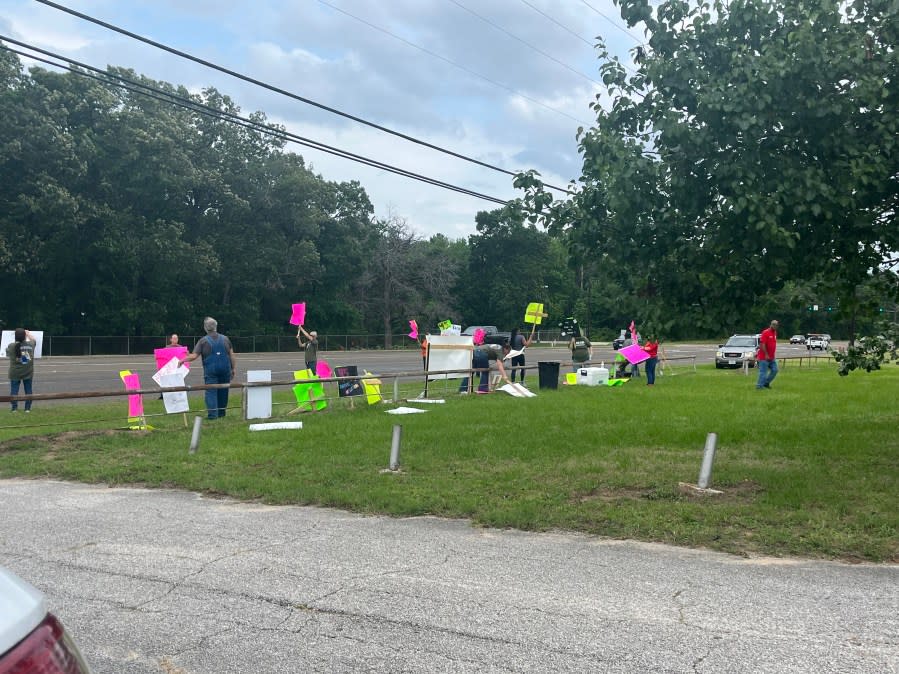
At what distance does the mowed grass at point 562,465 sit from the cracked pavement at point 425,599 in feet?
2.14

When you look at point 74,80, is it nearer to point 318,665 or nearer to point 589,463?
point 589,463

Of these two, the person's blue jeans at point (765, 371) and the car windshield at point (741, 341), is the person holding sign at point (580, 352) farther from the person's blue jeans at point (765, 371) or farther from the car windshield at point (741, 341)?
the car windshield at point (741, 341)

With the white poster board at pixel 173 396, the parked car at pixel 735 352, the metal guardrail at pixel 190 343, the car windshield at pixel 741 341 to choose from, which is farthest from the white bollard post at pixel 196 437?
the metal guardrail at pixel 190 343

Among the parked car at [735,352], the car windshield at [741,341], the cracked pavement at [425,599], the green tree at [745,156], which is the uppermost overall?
the green tree at [745,156]

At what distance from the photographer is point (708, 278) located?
28.5 ft

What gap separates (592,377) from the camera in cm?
2281

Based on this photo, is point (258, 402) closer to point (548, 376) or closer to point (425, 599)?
point (548, 376)

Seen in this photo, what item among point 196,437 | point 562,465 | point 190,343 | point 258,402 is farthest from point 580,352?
point 190,343

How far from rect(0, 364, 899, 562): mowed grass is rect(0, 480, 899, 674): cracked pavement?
2.14 ft

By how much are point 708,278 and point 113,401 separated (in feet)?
52.4

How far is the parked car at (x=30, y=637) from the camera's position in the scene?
1511 millimetres

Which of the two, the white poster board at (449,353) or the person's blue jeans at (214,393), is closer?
the person's blue jeans at (214,393)

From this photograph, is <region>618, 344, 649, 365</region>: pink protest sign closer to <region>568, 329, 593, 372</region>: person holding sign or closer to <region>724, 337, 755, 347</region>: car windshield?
<region>568, 329, 593, 372</region>: person holding sign

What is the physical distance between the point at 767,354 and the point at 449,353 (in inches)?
323
